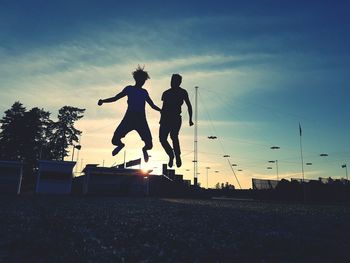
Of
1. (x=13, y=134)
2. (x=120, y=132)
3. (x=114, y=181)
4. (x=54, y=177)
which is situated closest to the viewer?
(x=120, y=132)

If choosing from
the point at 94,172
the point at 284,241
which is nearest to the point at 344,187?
the point at 94,172

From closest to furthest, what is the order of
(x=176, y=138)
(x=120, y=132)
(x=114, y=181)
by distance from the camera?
(x=120, y=132) → (x=176, y=138) → (x=114, y=181)

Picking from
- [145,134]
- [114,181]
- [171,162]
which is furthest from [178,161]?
[114,181]

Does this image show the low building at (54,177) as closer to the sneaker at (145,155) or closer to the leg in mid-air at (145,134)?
the sneaker at (145,155)

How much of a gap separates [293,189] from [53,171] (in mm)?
26603

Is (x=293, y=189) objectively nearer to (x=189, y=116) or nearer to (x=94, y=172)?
(x=94, y=172)

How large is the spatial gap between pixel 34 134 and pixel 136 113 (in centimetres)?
6269

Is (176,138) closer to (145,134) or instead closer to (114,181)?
(145,134)

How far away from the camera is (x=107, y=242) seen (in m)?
2.56

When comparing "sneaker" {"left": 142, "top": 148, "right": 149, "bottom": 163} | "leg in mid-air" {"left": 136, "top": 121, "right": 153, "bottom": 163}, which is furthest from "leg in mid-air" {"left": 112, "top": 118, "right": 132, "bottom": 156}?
"sneaker" {"left": 142, "top": 148, "right": 149, "bottom": 163}

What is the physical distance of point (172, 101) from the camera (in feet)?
16.6

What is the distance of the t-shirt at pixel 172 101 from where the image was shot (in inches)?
198

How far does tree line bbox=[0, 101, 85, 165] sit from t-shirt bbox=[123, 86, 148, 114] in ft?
184

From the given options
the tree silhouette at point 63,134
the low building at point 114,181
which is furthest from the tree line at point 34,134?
the low building at point 114,181
